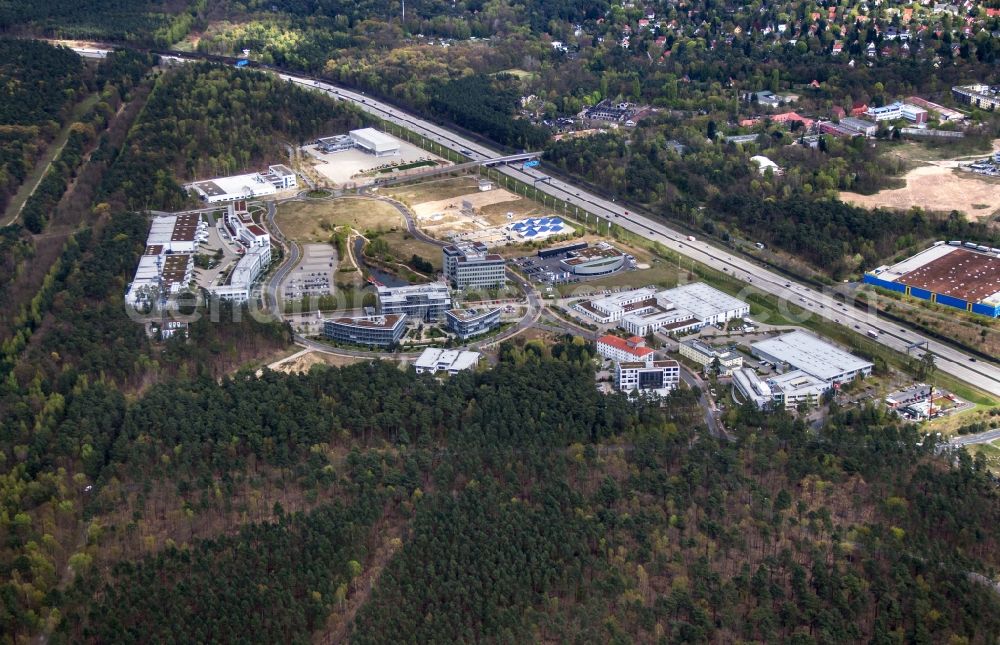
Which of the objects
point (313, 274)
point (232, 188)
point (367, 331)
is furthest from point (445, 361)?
point (232, 188)

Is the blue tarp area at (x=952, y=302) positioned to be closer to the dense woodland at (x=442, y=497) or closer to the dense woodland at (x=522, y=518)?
the dense woodland at (x=442, y=497)

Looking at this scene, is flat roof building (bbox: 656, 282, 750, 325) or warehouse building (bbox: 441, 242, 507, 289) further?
warehouse building (bbox: 441, 242, 507, 289)

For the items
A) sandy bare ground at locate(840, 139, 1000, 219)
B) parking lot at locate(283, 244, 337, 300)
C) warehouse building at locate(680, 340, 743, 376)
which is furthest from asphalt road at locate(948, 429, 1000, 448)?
parking lot at locate(283, 244, 337, 300)

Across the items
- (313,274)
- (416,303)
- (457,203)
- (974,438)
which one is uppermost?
(974,438)

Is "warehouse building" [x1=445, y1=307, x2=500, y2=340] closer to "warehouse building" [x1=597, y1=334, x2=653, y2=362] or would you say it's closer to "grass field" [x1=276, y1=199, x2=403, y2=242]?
"warehouse building" [x1=597, y1=334, x2=653, y2=362]

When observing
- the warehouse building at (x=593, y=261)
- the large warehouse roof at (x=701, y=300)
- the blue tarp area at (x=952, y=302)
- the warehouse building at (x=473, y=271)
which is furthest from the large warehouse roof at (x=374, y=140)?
the blue tarp area at (x=952, y=302)

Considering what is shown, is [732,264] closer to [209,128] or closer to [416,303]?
[416,303]
